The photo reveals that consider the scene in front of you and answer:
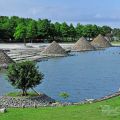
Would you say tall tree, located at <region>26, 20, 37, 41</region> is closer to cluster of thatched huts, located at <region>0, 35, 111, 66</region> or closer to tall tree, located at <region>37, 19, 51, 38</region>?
tall tree, located at <region>37, 19, 51, 38</region>

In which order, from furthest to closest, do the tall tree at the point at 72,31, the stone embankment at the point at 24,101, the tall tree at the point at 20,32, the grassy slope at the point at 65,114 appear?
the tall tree at the point at 72,31 < the tall tree at the point at 20,32 < the stone embankment at the point at 24,101 < the grassy slope at the point at 65,114

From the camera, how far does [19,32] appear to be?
142 m

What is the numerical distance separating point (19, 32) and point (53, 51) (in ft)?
107

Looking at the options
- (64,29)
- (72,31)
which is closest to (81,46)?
(64,29)

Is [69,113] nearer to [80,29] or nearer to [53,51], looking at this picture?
[53,51]

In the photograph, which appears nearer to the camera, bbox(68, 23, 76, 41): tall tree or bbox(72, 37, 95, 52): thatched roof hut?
bbox(72, 37, 95, 52): thatched roof hut

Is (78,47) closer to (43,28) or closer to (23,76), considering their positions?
(43,28)

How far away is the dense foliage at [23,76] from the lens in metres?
35.6

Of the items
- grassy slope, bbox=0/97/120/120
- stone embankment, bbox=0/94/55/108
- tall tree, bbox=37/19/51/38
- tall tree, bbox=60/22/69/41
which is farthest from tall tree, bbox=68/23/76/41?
grassy slope, bbox=0/97/120/120

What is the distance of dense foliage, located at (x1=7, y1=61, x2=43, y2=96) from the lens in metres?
35.6

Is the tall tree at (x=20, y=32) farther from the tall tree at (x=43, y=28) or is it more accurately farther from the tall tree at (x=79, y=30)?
the tall tree at (x=79, y=30)

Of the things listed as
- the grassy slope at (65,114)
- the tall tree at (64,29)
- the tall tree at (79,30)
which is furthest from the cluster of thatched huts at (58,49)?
the grassy slope at (65,114)

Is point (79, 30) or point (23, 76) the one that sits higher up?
point (79, 30)

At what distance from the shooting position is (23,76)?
116 feet
